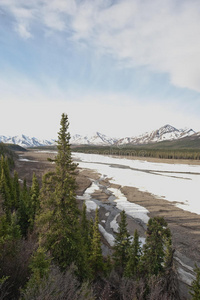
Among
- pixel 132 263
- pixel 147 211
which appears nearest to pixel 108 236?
pixel 132 263

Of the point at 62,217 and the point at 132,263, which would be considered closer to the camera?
the point at 62,217

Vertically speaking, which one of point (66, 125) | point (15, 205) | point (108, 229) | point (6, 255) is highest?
point (66, 125)

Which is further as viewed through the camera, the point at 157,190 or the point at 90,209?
the point at 157,190

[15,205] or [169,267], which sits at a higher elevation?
[169,267]

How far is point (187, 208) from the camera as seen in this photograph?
3497 cm

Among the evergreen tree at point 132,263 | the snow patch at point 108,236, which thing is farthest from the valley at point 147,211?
the evergreen tree at point 132,263

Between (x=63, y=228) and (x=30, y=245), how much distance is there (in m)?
5.41

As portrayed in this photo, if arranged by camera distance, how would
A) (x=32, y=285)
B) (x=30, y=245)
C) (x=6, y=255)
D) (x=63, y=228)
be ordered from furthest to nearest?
(x=30, y=245), (x=63, y=228), (x=6, y=255), (x=32, y=285)

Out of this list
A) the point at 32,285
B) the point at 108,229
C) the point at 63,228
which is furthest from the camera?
the point at 108,229

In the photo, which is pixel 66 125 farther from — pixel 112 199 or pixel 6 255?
pixel 112 199

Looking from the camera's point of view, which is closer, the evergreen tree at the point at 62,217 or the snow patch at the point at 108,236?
the evergreen tree at the point at 62,217

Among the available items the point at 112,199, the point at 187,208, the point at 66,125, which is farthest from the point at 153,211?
the point at 66,125

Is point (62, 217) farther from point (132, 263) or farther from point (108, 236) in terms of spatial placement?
point (108, 236)

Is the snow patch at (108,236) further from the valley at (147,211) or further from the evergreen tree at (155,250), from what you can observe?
the evergreen tree at (155,250)
